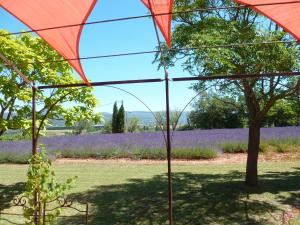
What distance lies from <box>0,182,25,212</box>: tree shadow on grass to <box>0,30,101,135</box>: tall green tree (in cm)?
165

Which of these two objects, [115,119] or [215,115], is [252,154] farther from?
[115,119]

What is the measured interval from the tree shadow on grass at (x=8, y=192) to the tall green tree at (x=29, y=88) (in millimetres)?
1647

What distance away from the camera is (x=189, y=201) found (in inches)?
360

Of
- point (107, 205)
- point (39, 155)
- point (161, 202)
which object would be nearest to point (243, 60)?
point (161, 202)

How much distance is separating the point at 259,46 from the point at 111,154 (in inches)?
436

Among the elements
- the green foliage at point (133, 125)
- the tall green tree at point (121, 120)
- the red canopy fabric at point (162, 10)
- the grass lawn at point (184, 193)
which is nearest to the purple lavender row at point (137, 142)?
the grass lawn at point (184, 193)

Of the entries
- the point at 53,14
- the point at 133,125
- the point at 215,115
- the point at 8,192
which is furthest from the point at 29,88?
the point at 133,125

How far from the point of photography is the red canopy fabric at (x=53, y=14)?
4691 millimetres

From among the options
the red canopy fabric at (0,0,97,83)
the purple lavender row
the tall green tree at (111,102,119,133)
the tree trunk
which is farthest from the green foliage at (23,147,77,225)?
the tall green tree at (111,102,119,133)

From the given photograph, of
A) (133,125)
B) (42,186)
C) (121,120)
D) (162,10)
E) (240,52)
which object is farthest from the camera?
(133,125)

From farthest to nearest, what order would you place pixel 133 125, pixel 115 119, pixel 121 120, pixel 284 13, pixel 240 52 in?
pixel 133 125, pixel 115 119, pixel 121 120, pixel 240 52, pixel 284 13

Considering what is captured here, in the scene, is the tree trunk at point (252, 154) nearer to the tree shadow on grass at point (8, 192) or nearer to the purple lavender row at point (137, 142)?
the tree shadow on grass at point (8, 192)

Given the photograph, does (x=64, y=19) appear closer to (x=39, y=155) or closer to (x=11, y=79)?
(x=39, y=155)

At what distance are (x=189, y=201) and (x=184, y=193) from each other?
822 mm
